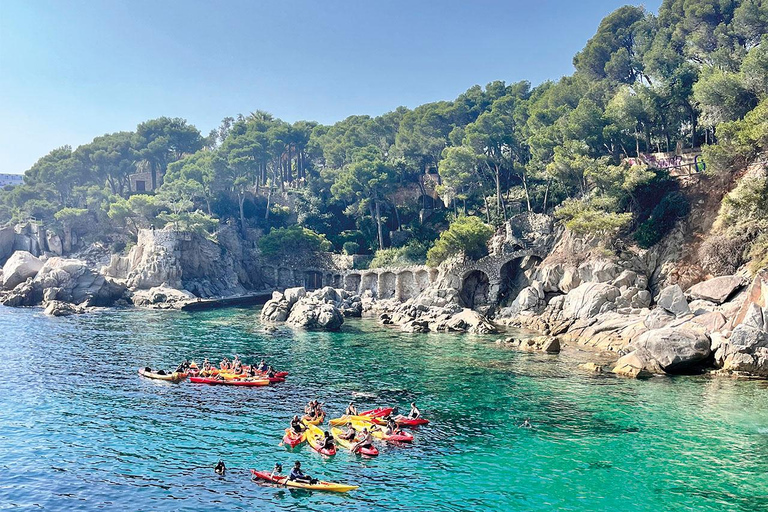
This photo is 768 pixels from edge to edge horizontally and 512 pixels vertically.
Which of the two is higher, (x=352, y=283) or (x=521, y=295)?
(x=352, y=283)

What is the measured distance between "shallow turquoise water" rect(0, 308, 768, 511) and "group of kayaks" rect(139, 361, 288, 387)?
1063 mm

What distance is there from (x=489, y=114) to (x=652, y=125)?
24651 mm

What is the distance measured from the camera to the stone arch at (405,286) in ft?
265

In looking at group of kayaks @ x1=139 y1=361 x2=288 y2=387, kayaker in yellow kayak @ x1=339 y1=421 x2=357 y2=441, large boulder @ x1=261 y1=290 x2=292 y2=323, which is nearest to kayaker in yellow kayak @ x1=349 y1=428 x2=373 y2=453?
kayaker in yellow kayak @ x1=339 y1=421 x2=357 y2=441

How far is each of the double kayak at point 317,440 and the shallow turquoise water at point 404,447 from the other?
0.61 metres

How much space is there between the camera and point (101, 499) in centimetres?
2269

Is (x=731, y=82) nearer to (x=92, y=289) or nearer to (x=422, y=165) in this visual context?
(x=422, y=165)

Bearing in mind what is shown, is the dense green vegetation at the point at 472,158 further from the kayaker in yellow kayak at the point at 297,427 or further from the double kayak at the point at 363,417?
the kayaker in yellow kayak at the point at 297,427

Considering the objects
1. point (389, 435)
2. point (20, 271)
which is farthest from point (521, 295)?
point (20, 271)

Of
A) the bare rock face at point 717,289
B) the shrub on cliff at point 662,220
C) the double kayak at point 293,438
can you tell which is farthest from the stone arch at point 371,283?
the double kayak at point 293,438

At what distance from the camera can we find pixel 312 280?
97438 mm

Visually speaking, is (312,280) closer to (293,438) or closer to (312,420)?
(312,420)

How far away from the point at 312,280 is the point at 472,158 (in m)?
32.1

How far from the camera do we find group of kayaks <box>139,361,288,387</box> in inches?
1581
